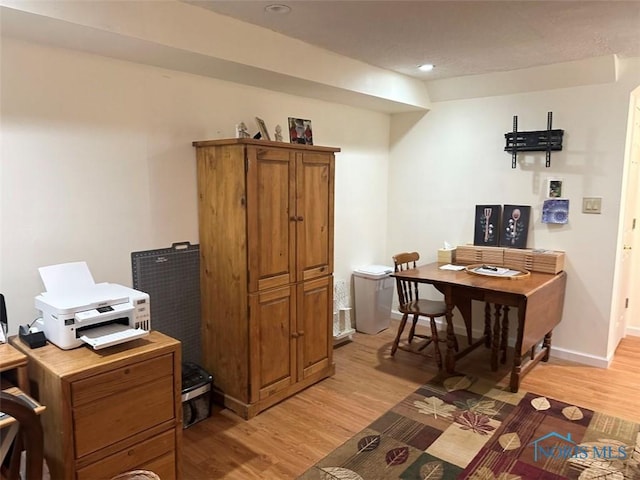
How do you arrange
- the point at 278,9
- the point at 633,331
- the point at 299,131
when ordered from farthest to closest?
the point at 633,331 → the point at 299,131 → the point at 278,9

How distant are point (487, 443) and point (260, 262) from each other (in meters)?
1.64

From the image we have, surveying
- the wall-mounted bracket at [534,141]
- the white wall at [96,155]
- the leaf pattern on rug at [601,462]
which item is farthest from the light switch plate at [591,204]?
the white wall at [96,155]

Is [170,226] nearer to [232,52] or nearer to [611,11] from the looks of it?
[232,52]

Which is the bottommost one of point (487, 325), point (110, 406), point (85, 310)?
point (487, 325)

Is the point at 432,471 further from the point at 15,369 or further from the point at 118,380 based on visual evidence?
the point at 15,369

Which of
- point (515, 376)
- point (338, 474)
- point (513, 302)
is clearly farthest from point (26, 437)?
point (515, 376)

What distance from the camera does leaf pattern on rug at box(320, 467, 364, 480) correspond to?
7.31 feet

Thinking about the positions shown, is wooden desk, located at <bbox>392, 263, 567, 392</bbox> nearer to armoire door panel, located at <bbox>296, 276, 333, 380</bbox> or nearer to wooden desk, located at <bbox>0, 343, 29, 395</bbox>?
armoire door panel, located at <bbox>296, 276, 333, 380</bbox>

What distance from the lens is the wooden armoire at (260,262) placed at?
2.67m

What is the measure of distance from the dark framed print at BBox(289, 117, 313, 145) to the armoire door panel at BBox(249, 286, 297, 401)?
104 centimetres

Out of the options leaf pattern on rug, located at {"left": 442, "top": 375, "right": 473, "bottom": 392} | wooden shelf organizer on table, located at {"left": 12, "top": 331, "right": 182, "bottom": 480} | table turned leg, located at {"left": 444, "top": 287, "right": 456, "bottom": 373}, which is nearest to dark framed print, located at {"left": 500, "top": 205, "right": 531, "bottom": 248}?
table turned leg, located at {"left": 444, "top": 287, "right": 456, "bottom": 373}

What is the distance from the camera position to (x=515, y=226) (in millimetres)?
3826

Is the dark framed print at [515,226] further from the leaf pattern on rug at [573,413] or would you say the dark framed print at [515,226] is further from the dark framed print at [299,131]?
the dark framed print at [299,131]

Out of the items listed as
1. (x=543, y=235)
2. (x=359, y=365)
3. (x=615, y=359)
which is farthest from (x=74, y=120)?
(x=615, y=359)
